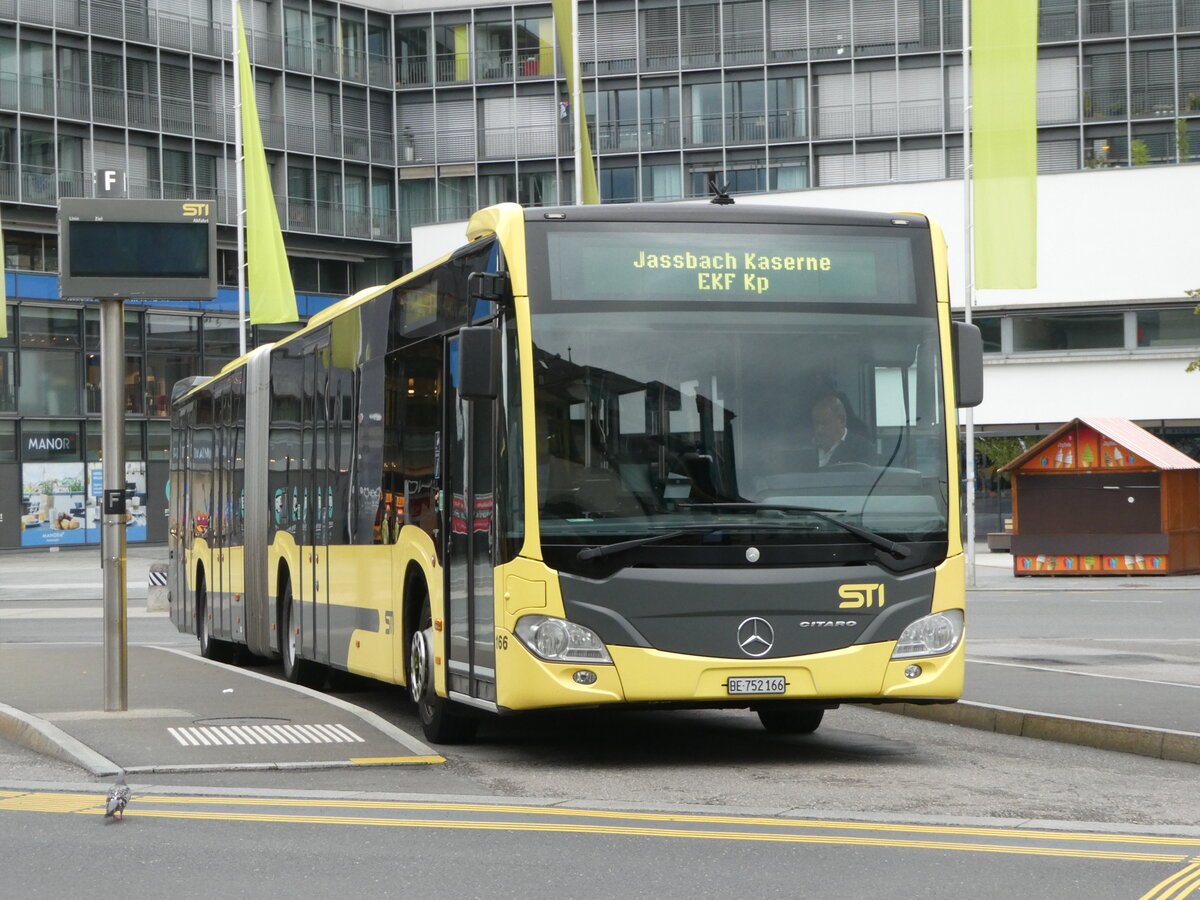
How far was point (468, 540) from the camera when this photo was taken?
1079cm

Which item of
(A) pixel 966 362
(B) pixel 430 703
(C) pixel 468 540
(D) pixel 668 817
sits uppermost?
(A) pixel 966 362

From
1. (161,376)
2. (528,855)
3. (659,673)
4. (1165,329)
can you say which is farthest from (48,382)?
(528,855)

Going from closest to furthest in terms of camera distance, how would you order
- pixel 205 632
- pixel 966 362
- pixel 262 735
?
pixel 966 362
pixel 262 735
pixel 205 632

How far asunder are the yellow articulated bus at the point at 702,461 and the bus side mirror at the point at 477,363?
0.01 meters

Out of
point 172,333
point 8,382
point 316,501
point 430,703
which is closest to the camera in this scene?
point 430,703

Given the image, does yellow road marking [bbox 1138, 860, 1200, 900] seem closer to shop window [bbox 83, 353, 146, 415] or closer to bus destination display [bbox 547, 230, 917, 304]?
bus destination display [bbox 547, 230, 917, 304]

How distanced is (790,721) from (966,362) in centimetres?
297

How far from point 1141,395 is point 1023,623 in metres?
27.9

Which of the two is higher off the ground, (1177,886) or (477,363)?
(477,363)

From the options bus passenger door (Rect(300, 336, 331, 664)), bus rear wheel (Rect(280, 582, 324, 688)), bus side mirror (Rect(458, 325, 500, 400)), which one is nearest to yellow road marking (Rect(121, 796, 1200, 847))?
bus side mirror (Rect(458, 325, 500, 400))

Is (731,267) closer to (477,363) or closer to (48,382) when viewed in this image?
(477,363)

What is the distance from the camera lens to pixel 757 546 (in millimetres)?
10141

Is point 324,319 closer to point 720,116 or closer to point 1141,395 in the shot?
point 1141,395

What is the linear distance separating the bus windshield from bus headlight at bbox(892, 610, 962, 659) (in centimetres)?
45
